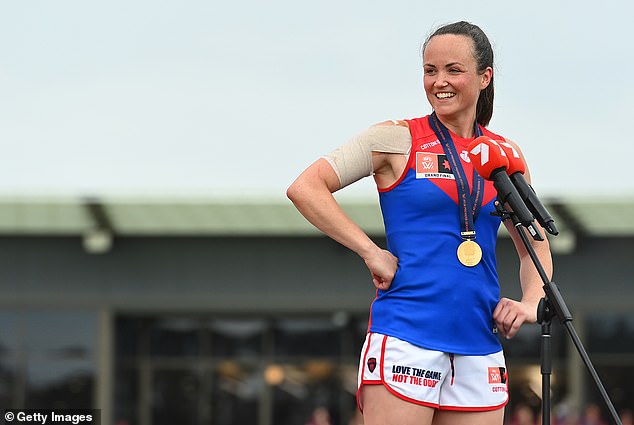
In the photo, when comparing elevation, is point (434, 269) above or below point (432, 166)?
below

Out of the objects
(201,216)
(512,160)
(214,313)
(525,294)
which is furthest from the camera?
(214,313)

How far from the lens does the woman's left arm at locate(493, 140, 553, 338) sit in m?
3.07

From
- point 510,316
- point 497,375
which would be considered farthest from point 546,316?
point 497,375

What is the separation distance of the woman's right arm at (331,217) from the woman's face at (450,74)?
1.28 feet

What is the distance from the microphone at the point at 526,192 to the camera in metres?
3.05

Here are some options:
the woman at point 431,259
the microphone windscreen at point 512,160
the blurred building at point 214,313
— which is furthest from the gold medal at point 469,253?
the blurred building at point 214,313

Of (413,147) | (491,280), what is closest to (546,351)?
(491,280)

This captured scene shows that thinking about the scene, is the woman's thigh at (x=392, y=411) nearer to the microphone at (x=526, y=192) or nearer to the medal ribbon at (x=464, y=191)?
the medal ribbon at (x=464, y=191)

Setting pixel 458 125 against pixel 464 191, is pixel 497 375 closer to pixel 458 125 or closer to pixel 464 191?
pixel 464 191

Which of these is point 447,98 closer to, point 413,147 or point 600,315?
point 413,147

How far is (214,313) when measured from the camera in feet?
77.1

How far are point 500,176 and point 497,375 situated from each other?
56 cm

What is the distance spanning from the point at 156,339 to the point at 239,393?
84.2 inches

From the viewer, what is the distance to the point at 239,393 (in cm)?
2345
